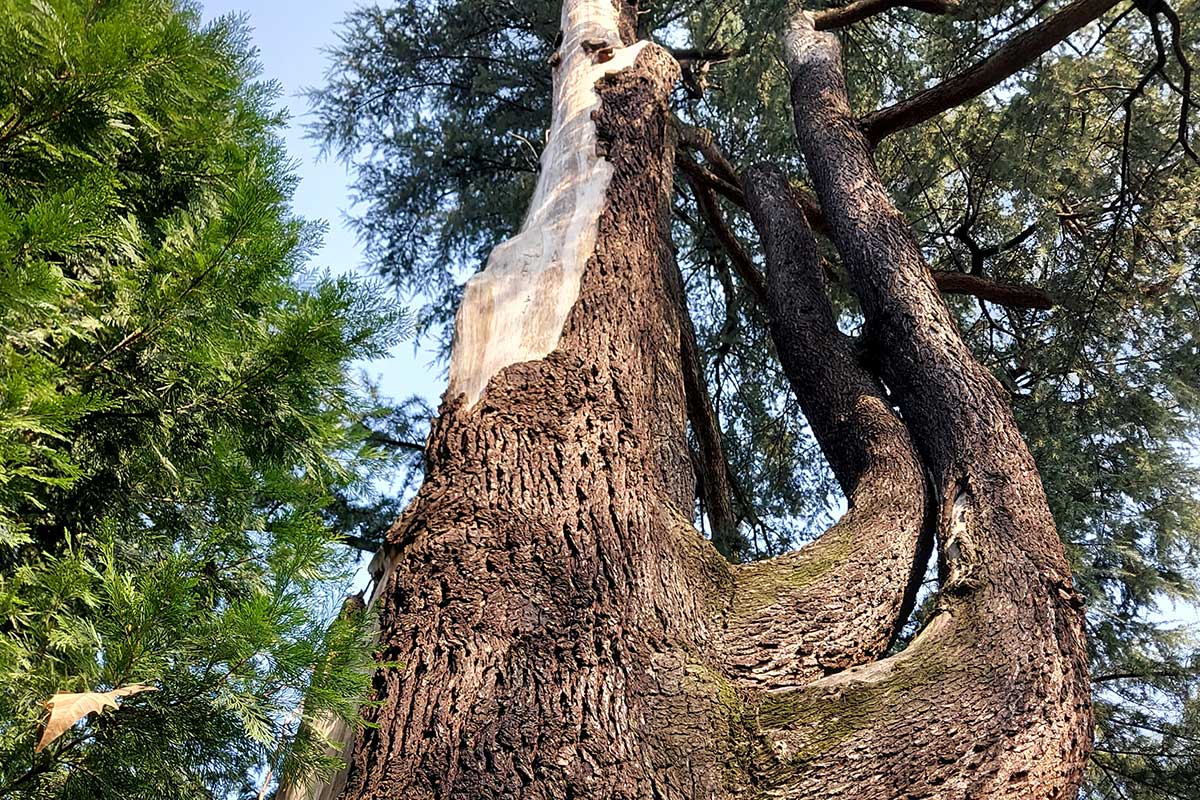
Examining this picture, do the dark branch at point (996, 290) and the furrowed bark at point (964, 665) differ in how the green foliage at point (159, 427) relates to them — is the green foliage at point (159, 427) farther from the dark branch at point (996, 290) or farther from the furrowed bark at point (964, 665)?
the dark branch at point (996, 290)

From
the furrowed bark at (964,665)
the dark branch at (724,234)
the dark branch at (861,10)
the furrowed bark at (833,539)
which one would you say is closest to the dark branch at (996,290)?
the dark branch at (724,234)

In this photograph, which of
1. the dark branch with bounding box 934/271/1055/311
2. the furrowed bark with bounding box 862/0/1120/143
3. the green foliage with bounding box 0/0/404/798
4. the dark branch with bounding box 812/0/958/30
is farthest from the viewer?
the dark branch with bounding box 812/0/958/30

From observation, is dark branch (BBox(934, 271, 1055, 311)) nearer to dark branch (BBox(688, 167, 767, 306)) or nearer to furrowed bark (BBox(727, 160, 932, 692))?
dark branch (BBox(688, 167, 767, 306))

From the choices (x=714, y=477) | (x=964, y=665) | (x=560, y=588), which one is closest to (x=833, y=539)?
(x=964, y=665)

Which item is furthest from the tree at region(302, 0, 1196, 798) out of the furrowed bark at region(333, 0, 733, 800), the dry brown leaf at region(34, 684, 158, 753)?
the dry brown leaf at region(34, 684, 158, 753)

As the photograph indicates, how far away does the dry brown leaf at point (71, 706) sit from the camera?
115cm

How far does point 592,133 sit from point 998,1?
11.1 ft

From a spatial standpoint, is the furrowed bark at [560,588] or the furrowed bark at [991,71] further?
the furrowed bark at [991,71]

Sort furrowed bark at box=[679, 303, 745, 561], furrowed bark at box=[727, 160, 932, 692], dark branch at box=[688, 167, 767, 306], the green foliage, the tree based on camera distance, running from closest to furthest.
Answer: the green foliage → the tree → furrowed bark at box=[727, 160, 932, 692] → furrowed bark at box=[679, 303, 745, 561] → dark branch at box=[688, 167, 767, 306]

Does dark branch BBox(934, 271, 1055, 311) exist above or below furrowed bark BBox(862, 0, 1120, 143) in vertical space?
below

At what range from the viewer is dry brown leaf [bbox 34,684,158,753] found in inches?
45.2

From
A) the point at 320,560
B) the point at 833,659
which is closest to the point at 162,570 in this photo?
the point at 320,560

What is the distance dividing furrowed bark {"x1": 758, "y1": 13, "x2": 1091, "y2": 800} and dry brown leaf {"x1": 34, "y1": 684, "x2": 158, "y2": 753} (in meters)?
1.09

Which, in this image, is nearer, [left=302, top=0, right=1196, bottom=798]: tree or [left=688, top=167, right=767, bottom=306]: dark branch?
[left=302, top=0, right=1196, bottom=798]: tree
